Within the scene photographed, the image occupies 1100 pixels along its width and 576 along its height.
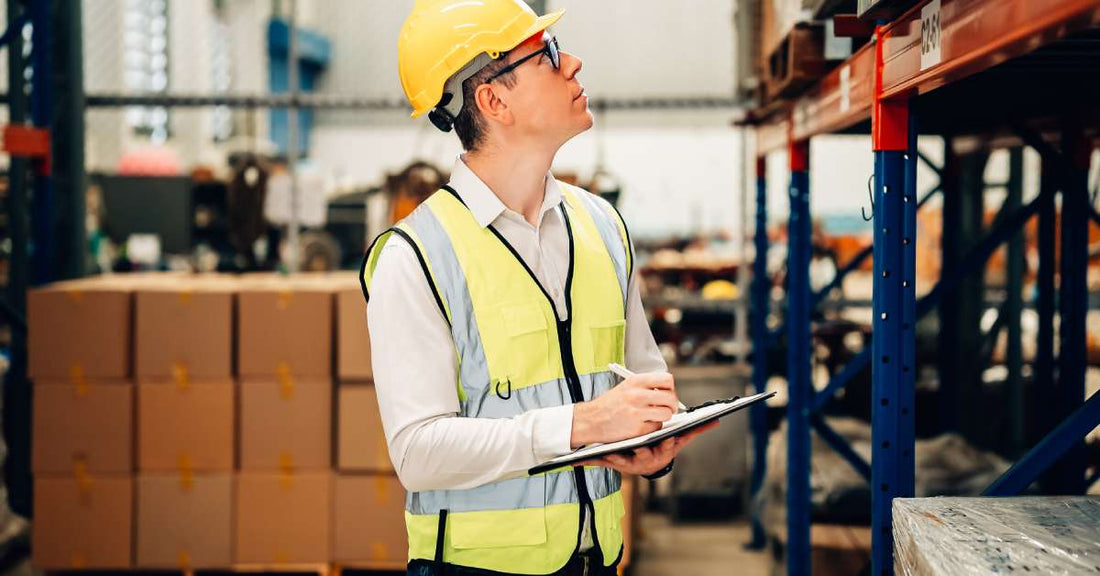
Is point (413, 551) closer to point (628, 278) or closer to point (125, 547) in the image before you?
point (628, 278)

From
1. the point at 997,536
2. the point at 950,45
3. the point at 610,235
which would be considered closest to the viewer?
the point at 997,536

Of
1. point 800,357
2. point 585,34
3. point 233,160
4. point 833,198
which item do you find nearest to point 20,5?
point 233,160

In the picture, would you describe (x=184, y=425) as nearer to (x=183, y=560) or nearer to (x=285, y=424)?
(x=285, y=424)

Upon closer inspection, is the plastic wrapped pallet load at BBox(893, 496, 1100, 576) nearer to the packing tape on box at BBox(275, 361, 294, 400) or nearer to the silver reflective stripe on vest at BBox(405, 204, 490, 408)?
the silver reflective stripe on vest at BBox(405, 204, 490, 408)

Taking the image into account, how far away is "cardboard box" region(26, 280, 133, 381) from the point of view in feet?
14.4

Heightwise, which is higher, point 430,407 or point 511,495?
point 430,407

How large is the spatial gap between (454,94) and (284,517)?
10.2ft

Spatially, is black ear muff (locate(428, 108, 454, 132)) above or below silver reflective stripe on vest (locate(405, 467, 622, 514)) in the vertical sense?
above

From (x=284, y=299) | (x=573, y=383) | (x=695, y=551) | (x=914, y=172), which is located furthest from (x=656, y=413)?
(x=695, y=551)

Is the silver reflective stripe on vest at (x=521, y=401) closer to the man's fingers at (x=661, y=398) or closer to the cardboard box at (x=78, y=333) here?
the man's fingers at (x=661, y=398)

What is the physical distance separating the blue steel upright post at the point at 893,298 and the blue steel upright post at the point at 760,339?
2.67 m

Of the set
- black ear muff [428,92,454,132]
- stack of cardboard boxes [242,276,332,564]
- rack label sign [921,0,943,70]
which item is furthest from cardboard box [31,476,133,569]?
rack label sign [921,0,943,70]

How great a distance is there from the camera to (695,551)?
18.5 ft

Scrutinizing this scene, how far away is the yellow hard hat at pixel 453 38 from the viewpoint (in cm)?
183
